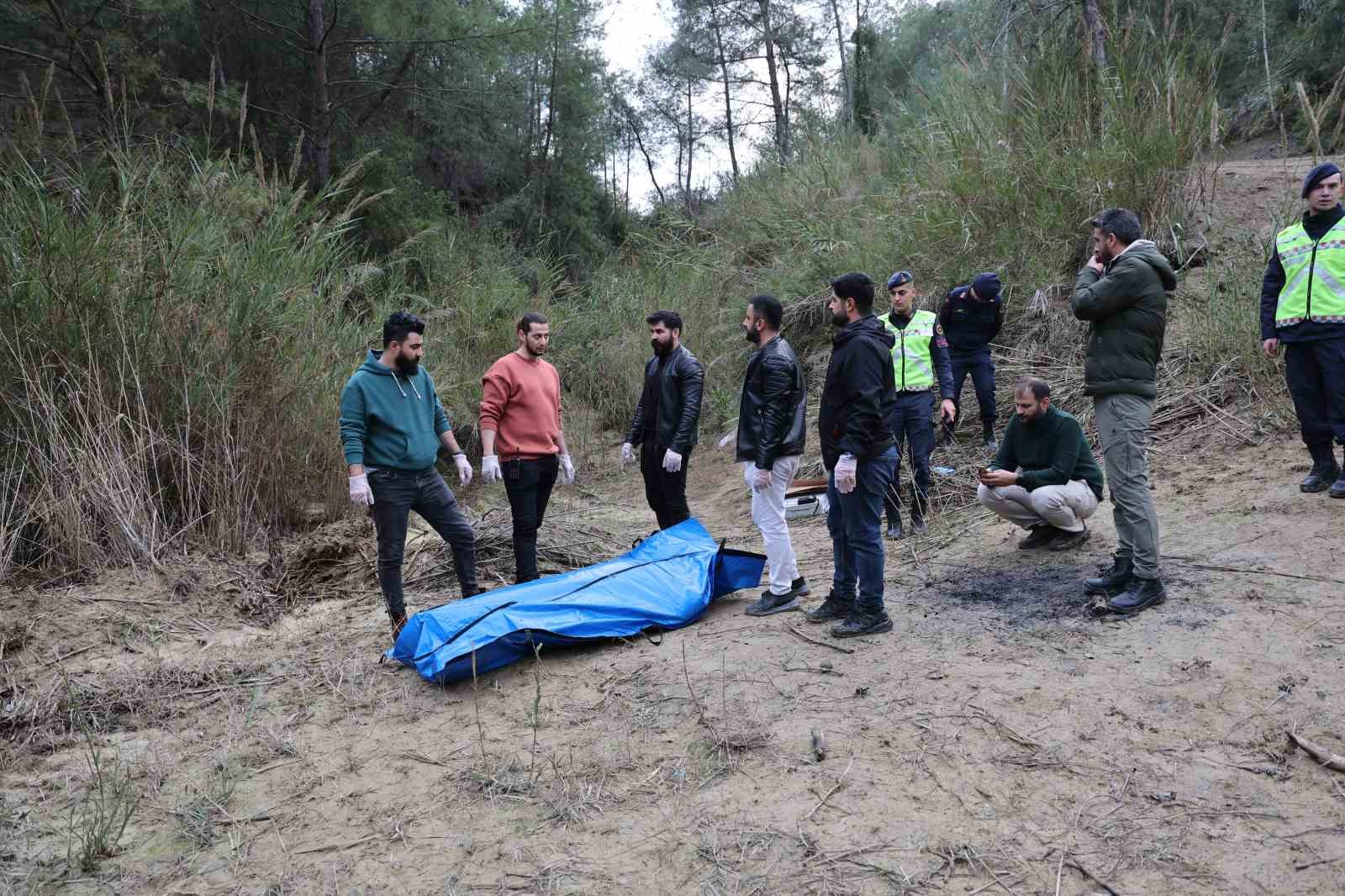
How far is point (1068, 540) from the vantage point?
5.11 metres

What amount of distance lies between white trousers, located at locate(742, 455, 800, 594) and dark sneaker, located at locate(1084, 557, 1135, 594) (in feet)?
4.80

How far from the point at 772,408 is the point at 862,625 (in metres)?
1.15

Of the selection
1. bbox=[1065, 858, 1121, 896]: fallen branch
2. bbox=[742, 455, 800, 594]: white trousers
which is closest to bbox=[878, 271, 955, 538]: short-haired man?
bbox=[742, 455, 800, 594]: white trousers

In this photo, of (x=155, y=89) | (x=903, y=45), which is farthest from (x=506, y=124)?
(x=903, y=45)

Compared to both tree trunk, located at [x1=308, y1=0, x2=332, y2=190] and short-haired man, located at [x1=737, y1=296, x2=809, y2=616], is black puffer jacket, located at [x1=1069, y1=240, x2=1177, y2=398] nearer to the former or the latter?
short-haired man, located at [x1=737, y1=296, x2=809, y2=616]

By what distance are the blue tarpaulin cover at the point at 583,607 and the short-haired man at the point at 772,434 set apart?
0.25 meters

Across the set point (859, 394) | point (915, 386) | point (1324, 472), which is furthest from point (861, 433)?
point (1324, 472)

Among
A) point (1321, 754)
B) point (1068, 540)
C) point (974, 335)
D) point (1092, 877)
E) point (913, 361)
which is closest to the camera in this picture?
point (1092, 877)

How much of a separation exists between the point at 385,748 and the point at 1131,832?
2.68 meters

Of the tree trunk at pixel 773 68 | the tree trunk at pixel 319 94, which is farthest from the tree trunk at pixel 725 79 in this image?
the tree trunk at pixel 319 94

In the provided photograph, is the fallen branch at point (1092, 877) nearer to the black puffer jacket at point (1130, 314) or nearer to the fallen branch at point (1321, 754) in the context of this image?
the fallen branch at point (1321, 754)

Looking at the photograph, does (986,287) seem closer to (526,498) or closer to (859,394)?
(859,394)

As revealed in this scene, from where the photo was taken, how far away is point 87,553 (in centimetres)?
490

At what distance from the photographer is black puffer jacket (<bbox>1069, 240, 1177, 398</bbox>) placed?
3.88 m
